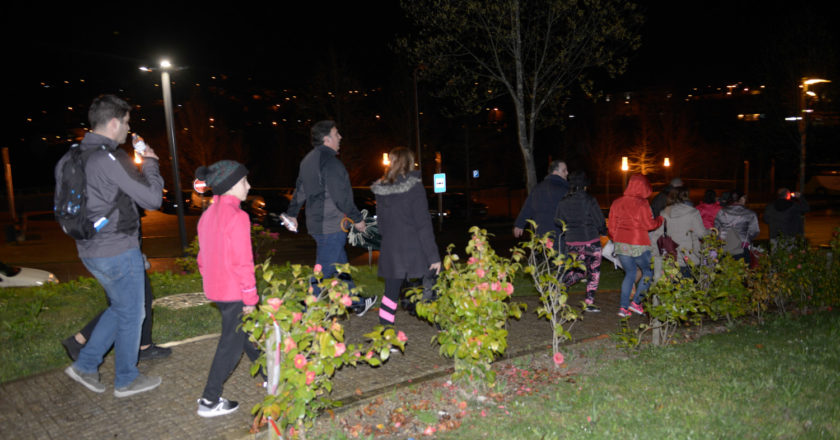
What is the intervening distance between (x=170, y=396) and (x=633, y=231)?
5216 millimetres

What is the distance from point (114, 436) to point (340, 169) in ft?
9.56

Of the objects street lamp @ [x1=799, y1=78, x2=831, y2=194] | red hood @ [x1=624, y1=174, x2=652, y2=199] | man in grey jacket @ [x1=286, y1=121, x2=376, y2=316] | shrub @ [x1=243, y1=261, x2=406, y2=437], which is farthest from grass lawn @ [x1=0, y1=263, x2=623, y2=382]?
street lamp @ [x1=799, y1=78, x2=831, y2=194]

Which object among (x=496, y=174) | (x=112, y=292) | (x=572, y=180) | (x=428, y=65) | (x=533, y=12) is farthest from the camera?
(x=496, y=174)

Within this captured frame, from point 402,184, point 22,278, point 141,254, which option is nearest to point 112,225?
point 141,254

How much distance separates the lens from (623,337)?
16.9 feet

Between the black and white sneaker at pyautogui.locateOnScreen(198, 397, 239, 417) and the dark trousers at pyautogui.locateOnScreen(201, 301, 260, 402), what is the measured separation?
4 centimetres

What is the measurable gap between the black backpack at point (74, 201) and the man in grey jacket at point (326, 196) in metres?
1.87

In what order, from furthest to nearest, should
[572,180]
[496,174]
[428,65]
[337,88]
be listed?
[496,174]
[337,88]
[428,65]
[572,180]

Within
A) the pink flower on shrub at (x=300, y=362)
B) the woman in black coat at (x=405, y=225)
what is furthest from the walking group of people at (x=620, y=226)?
the pink flower on shrub at (x=300, y=362)

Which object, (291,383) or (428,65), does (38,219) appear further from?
(291,383)

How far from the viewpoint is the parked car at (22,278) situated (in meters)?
9.27

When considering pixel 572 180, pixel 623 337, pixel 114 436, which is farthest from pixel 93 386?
pixel 572 180

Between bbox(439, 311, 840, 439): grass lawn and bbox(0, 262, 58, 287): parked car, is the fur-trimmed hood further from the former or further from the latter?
bbox(0, 262, 58, 287): parked car

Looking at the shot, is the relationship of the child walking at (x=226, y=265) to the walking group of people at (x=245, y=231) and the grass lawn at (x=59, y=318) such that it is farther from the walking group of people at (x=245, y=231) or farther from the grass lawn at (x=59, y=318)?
the grass lawn at (x=59, y=318)
